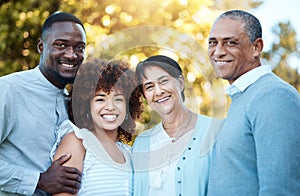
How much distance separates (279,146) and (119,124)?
99 cm

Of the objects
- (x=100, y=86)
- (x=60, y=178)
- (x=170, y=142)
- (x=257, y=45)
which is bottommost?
(x=60, y=178)

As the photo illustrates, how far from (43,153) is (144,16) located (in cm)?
287

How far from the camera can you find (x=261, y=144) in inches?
90.0

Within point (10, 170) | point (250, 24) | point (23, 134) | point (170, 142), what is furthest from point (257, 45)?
point (10, 170)

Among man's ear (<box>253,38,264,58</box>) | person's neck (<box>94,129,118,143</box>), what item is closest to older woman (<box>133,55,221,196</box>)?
person's neck (<box>94,129,118,143</box>)

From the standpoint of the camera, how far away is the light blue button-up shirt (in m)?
2.79

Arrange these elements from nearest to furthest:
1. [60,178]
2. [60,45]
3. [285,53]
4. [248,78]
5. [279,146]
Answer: [279,146]
[248,78]
[60,178]
[60,45]
[285,53]

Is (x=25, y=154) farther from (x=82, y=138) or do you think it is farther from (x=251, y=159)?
(x=251, y=159)

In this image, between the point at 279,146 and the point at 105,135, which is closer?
the point at 279,146

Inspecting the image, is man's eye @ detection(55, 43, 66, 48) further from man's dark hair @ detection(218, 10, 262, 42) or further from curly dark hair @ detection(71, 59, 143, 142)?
man's dark hair @ detection(218, 10, 262, 42)

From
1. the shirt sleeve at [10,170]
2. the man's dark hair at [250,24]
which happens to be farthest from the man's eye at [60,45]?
the man's dark hair at [250,24]

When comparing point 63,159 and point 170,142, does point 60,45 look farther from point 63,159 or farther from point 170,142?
point 170,142

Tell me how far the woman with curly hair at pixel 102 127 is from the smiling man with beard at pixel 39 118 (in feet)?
0.27

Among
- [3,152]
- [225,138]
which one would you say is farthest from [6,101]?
[225,138]
